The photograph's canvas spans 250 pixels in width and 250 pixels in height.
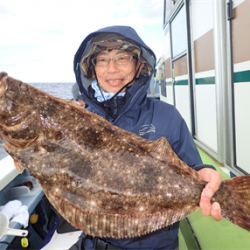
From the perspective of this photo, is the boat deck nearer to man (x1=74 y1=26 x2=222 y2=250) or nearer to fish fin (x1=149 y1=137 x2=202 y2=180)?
man (x1=74 y1=26 x2=222 y2=250)

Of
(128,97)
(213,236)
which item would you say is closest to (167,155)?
(128,97)

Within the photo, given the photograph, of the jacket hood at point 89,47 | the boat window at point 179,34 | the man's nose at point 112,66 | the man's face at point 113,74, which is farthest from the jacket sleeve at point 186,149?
the boat window at point 179,34

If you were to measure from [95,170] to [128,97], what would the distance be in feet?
3.56

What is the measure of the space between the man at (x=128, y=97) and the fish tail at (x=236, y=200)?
330 mm

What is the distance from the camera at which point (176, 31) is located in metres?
5.81

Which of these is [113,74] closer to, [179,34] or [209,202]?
[209,202]

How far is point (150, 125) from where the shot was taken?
2078mm

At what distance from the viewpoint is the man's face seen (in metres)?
2.30

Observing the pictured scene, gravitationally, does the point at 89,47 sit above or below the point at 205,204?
above

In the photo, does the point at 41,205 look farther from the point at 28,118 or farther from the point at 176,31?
the point at 176,31

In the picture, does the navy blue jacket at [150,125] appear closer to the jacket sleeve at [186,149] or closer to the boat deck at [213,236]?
the jacket sleeve at [186,149]

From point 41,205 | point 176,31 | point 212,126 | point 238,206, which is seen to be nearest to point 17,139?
point 238,206

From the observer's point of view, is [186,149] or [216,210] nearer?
[216,210]

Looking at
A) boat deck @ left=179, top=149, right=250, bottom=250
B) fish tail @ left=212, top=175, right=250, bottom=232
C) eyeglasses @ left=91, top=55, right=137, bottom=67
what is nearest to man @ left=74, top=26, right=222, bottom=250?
eyeglasses @ left=91, top=55, right=137, bottom=67
